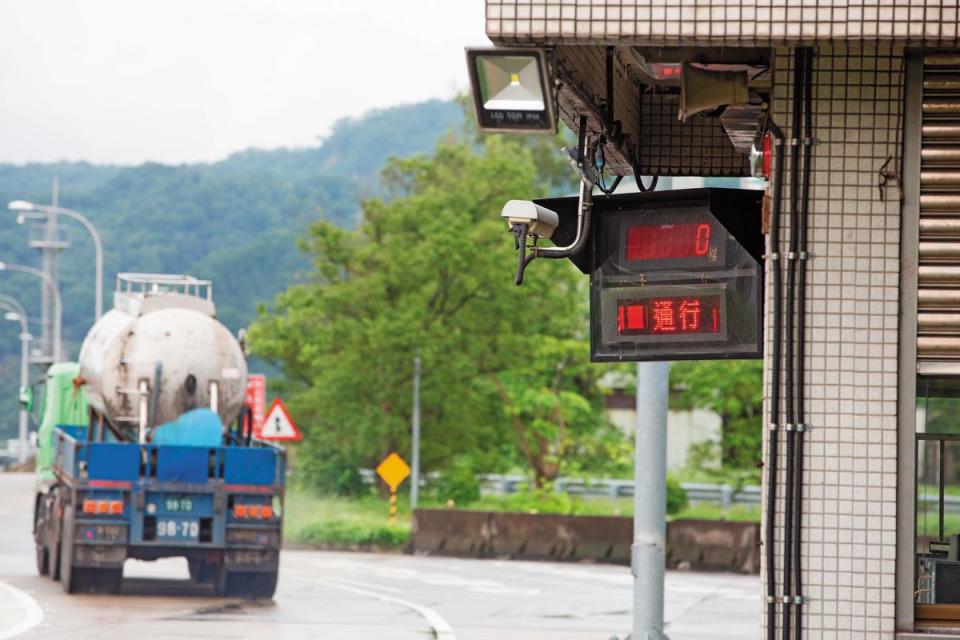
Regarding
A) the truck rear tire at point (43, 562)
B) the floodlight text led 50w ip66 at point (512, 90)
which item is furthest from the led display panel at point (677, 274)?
the truck rear tire at point (43, 562)

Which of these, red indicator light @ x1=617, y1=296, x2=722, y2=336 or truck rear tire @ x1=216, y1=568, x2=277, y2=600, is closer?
red indicator light @ x1=617, y1=296, x2=722, y2=336

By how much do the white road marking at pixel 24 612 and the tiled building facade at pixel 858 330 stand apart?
1117cm

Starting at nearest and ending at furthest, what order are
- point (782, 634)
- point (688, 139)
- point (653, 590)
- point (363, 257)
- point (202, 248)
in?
point (782, 634), point (688, 139), point (653, 590), point (363, 257), point (202, 248)

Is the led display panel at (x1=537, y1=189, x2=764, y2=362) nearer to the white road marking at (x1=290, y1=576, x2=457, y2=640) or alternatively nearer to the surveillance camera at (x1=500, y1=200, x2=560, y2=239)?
the surveillance camera at (x1=500, y1=200, x2=560, y2=239)

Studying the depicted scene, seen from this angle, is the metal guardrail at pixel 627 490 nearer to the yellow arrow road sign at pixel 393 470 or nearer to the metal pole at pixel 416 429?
the metal pole at pixel 416 429

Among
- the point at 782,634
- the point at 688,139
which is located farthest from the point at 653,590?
the point at 782,634

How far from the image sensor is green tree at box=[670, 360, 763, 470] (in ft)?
140

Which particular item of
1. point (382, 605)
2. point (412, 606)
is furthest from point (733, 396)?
point (382, 605)

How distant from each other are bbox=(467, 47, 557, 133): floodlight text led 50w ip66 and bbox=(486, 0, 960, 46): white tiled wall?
96 millimetres

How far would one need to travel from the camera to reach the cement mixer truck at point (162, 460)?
68.9ft

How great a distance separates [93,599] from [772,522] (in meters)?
15.6

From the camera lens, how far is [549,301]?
46969mm

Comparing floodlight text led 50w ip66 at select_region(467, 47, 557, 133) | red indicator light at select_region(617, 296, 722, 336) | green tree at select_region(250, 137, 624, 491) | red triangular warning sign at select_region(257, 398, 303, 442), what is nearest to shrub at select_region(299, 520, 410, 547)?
red triangular warning sign at select_region(257, 398, 303, 442)

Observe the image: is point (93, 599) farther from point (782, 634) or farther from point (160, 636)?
point (782, 634)
